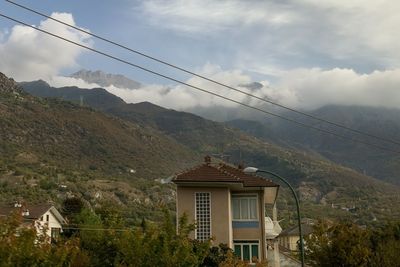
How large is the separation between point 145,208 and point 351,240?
61.0 m

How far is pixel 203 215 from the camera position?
36.6 meters

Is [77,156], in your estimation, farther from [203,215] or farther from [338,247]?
[338,247]

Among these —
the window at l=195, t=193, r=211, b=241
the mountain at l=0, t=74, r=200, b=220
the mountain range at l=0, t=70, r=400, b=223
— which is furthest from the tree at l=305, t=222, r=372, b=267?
the mountain at l=0, t=74, r=200, b=220

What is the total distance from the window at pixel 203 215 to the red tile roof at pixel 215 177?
1261 millimetres

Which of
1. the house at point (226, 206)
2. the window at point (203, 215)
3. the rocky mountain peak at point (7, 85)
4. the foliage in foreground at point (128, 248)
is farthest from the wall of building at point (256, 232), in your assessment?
the rocky mountain peak at point (7, 85)

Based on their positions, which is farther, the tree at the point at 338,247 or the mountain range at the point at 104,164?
the mountain range at the point at 104,164

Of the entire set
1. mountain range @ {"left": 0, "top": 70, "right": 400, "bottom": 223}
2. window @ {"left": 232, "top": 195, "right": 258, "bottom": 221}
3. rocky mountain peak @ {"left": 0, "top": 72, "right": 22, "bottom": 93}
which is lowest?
window @ {"left": 232, "top": 195, "right": 258, "bottom": 221}

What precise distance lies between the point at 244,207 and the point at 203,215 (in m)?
3.46

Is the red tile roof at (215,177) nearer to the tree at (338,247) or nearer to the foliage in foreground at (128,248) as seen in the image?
the tree at (338,247)

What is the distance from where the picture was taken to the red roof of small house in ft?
119

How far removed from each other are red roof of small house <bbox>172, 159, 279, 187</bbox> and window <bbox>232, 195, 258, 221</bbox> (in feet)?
3.76

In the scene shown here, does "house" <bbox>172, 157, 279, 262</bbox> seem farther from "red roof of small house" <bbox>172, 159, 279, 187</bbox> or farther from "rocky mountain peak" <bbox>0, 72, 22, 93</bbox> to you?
"rocky mountain peak" <bbox>0, 72, 22, 93</bbox>

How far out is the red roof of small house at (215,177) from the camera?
36.2m

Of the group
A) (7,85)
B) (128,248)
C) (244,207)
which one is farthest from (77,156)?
(128,248)
